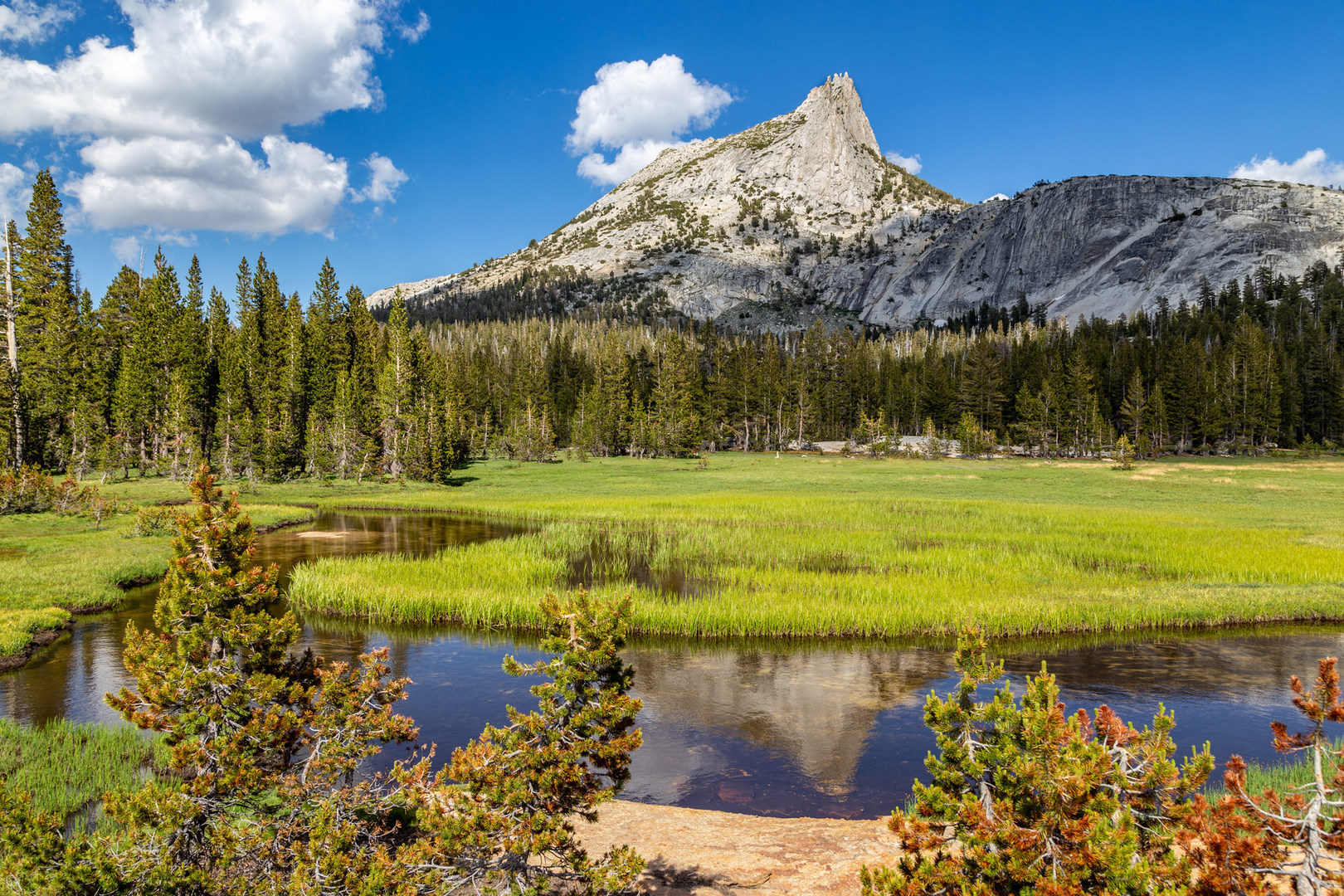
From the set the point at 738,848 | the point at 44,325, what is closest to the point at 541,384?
the point at 44,325

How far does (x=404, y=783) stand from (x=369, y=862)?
0.65m

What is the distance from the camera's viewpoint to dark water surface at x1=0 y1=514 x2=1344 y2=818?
10945mm

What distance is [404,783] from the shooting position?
20.2 feet

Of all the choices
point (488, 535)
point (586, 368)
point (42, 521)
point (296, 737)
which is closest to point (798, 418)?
point (586, 368)

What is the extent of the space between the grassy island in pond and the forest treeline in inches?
511

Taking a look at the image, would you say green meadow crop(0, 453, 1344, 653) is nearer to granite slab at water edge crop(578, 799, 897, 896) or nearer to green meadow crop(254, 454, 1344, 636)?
green meadow crop(254, 454, 1344, 636)

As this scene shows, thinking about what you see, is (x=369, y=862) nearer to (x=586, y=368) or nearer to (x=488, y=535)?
(x=488, y=535)

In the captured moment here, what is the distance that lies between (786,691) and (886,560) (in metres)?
12.5

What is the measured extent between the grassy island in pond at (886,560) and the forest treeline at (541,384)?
13.0 meters

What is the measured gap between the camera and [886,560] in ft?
84.6

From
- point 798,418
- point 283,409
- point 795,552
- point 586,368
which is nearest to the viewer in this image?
point 795,552

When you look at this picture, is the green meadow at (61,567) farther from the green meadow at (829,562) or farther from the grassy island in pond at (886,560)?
the grassy island in pond at (886,560)

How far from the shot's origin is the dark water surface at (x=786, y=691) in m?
10.9

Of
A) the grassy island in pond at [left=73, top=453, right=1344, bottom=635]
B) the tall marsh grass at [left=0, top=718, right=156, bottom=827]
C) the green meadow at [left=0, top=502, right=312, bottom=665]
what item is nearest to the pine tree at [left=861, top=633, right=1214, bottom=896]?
the tall marsh grass at [left=0, top=718, right=156, bottom=827]
